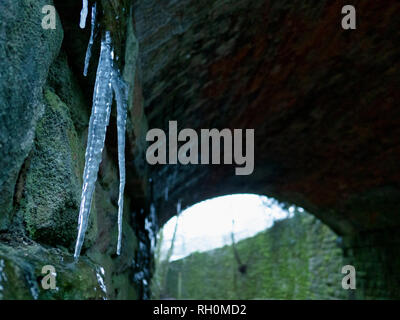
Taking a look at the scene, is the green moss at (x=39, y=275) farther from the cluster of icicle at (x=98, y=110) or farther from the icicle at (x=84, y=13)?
the icicle at (x=84, y=13)

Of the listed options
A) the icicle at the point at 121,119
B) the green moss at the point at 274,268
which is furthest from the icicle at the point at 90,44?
the green moss at the point at 274,268

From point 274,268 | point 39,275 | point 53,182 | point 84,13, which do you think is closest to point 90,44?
point 84,13

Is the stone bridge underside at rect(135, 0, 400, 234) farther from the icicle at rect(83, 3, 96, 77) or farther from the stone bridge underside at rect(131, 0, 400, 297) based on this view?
the icicle at rect(83, 3, 96, 77)

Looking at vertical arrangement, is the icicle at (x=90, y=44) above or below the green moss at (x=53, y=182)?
above

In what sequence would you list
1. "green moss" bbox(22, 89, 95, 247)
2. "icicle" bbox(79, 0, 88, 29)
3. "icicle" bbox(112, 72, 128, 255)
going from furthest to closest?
"icicle" bbox(112, 72, 128, 255) < "icicle" bbox(79, 0, 88, 29) < "green moss" bbox(22, 89, 95, 247)

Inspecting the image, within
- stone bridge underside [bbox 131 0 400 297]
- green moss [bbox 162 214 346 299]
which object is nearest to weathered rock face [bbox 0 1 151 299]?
stone bridge underside [bbox 131 0 400 297]

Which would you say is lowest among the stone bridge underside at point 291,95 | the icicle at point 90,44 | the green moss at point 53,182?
the green moss at point 53,182

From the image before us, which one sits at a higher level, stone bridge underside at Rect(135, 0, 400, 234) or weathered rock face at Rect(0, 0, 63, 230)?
stone bridge underside at Rect(135, 0, 400, 234)

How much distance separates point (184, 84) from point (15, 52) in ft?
5.14

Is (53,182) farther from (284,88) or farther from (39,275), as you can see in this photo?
(284,88)

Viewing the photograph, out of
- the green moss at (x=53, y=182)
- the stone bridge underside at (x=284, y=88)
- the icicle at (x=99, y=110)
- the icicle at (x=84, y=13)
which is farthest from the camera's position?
the stone bridge underside at (x=284, y=88)

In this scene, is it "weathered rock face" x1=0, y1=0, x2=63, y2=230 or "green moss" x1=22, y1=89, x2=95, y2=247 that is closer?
"weathered rock face" x1=0, y1=0, x2=63, y2=230
